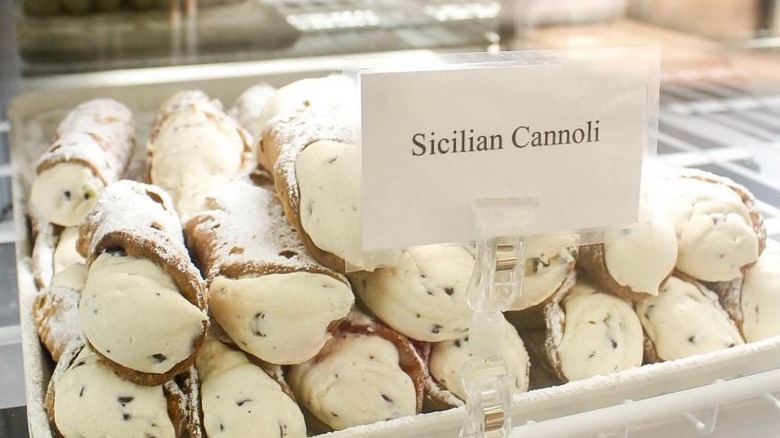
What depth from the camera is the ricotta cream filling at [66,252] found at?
845 mm

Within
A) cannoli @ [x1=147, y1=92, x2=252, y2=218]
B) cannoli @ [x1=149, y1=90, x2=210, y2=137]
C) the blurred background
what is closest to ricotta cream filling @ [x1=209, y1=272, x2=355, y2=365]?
cannoli @ [x1=147, y1=92, x2=252, y2=218]

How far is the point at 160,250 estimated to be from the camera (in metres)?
0.64

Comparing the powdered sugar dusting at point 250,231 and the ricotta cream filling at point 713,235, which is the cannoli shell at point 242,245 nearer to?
the powdered sugar dusting at point 250,231

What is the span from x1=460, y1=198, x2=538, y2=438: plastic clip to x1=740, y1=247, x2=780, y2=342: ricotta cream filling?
0.92ft

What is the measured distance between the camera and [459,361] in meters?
0.70

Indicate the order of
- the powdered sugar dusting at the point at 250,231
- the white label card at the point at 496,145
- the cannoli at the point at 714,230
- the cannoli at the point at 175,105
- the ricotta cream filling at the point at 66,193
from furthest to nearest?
1. the cannoli at the point at 175,105
2. the ricotta cream filling at the point at 66,193
3. the cannoli at the point at 714,230
4. the powdered sugar dusting at the point at 250,231
5. the white label card at the point at 496,145

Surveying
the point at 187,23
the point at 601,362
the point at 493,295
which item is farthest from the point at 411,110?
the point at 187,23

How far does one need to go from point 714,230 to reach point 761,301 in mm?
77

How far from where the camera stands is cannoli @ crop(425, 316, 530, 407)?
699 millimetres

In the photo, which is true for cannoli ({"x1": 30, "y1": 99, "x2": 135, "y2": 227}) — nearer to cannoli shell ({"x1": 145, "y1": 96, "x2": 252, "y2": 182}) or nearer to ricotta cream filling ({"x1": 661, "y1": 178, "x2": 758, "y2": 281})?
cannoli shell ({"x1": 145, "y1": 96, "x2": 252, "y2": 182})

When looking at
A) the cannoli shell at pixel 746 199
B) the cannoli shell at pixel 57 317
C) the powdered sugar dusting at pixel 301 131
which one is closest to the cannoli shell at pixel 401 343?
the powdered sugar dusting at pixel 301 131

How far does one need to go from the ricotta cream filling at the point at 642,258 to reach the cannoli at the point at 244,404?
290 mm

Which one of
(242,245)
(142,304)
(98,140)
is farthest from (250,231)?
(98,140)

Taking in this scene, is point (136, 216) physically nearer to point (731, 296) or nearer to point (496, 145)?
point (496, 145)
